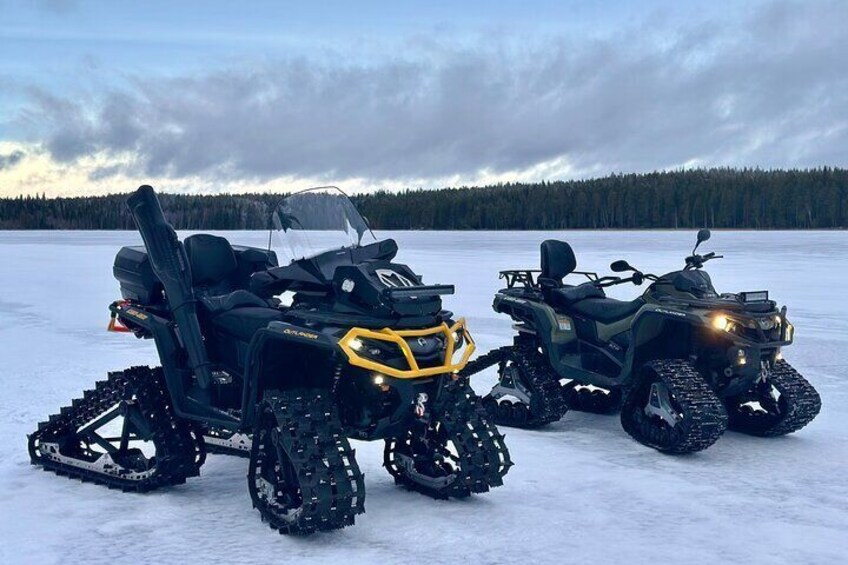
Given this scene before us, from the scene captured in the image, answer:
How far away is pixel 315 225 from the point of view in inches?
234

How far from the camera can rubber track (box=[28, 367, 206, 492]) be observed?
6.01 meters

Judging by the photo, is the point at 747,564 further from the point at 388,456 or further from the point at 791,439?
the point at 791,439

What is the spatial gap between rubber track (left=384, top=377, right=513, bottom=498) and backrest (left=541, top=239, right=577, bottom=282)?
359 centimetres

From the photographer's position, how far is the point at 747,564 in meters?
4.87

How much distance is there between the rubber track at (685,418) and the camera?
721cm

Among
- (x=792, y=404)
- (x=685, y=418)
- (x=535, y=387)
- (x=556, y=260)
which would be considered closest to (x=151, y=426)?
(x=535, y=387)

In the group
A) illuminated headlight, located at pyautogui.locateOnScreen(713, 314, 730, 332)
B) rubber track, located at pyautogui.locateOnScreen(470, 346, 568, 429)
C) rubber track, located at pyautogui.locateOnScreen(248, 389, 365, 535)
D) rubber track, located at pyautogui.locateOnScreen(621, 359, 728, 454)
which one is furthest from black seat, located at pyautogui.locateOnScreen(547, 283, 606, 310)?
rubber track, located at pyautogui.locateOnScreen(248, 389, 365, 535)

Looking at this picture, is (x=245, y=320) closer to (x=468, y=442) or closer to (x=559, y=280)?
(x=468, y=442)

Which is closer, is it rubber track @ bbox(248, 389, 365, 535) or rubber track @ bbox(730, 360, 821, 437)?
rubber track @ bbox(248, 389, 365, 535)

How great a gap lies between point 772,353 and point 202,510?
4642 mm

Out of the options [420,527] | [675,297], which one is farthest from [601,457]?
[420,527]

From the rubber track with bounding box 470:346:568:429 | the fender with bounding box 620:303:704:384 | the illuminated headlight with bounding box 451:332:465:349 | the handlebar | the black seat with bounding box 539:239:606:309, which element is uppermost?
the handlebar

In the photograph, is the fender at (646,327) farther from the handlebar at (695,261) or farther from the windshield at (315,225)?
the windshield at (315,225)

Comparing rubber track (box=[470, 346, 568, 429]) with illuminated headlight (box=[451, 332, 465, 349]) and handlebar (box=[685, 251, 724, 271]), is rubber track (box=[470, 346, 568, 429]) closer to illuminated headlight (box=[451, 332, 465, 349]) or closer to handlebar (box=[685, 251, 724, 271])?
handlebar (box=[685, 251, 724, 271])
